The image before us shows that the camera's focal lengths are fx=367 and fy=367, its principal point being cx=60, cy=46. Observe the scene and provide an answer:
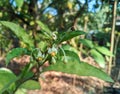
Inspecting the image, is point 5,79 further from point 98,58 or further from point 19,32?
point 98,58

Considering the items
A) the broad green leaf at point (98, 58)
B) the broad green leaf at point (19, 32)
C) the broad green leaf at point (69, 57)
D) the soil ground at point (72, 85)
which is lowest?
the soil ground at point (72, 85)

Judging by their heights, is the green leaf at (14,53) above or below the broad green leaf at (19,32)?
below

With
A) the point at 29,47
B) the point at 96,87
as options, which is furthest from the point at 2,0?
the point at 29,47

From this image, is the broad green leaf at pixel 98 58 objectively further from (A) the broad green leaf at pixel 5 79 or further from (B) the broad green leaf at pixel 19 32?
(A) the broad green leaf at pixel 5 79

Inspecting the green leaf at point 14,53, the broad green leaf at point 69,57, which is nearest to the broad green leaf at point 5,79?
the green leaf at point 14,53

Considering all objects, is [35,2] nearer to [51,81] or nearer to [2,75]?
[51,81]

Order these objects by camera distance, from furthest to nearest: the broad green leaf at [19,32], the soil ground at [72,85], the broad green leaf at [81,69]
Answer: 1. the soil ground at [72,85]
2. the broad green leaf at [19,32]
3. the broad green leaf at [81,69]

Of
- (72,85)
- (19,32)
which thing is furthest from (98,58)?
(72,85)

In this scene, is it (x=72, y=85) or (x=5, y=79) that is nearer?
(x=5, y=79)
